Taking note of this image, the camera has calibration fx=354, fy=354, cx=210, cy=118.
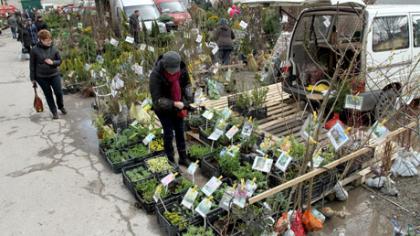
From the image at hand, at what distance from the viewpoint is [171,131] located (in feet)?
14.3

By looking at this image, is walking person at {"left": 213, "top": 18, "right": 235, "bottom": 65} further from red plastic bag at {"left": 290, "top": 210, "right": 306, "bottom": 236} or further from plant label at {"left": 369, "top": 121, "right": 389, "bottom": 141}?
red plastic bag at {"left": 290, "top": 210, "right": 306, "bottom": 236}

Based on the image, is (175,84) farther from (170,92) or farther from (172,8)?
(172,8)

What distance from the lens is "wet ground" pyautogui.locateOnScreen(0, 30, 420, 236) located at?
347 centimetres

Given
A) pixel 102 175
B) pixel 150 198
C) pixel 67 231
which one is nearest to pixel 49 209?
pixel 67 231

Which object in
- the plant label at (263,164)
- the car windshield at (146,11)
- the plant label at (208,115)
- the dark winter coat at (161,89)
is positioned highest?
the car windshield at (146,11)

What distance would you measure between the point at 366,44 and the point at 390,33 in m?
0.68

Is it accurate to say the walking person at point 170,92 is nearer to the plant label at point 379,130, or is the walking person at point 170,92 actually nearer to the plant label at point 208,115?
the plant label at point 208,115

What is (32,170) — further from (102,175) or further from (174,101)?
(174,101)

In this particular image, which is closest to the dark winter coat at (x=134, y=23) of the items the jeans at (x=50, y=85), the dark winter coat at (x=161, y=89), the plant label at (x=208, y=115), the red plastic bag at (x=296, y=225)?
the jeans at (x=50, y=85)

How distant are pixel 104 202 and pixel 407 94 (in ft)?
11.3

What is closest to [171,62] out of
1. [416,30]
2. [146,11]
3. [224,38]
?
[416,30]

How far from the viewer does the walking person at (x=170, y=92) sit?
388 centimetres

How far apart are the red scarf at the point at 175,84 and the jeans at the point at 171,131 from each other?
0.85 feet

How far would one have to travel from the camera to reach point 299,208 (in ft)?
10.8
